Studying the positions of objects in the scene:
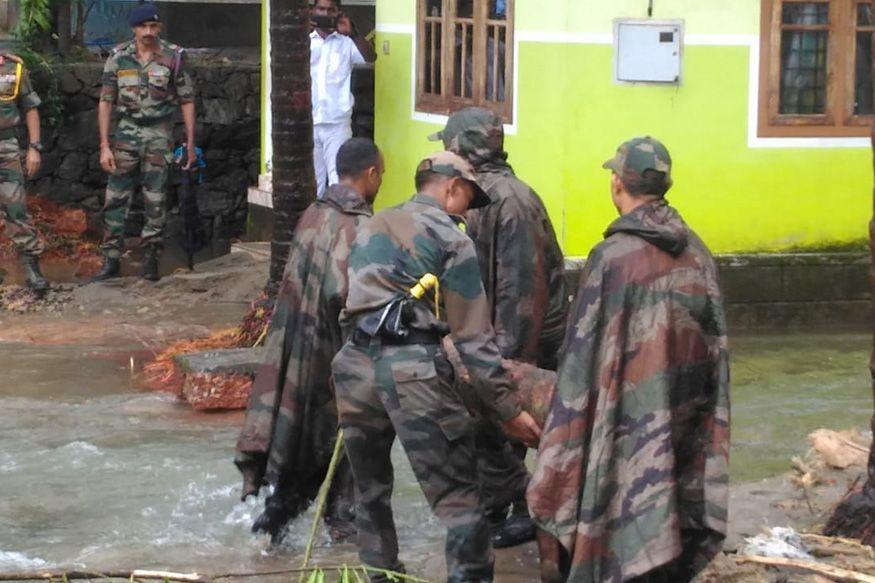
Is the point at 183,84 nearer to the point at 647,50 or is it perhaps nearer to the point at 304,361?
the point at 647,50

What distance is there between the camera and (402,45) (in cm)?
1304

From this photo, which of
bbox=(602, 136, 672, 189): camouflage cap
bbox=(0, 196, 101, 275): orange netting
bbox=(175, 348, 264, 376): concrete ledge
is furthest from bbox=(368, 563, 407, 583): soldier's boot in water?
bbox=(0, 196, 101, 275): orange netting

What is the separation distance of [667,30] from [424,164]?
5447 mm

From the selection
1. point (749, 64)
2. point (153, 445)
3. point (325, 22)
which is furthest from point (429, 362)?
point (325, 22)

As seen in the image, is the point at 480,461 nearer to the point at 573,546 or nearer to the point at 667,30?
the point at 573,546

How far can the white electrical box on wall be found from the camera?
11227 millimetres

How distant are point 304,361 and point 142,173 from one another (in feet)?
22.8

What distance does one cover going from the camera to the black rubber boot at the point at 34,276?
12.9 meters

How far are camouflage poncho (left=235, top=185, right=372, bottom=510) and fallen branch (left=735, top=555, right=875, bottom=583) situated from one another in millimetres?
1906

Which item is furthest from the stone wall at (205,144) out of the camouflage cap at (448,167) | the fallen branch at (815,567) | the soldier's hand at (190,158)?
the fallen branch at (815,567)

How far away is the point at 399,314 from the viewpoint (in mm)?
5984

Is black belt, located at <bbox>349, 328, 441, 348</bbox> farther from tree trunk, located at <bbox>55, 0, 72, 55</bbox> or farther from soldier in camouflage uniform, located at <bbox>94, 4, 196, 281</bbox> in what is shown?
tree trunk, located at <bbox>55, 0, 72, 55</bbox>

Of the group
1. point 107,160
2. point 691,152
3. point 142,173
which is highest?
point 691,152

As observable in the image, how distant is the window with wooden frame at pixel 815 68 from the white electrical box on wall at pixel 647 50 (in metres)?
0.69
